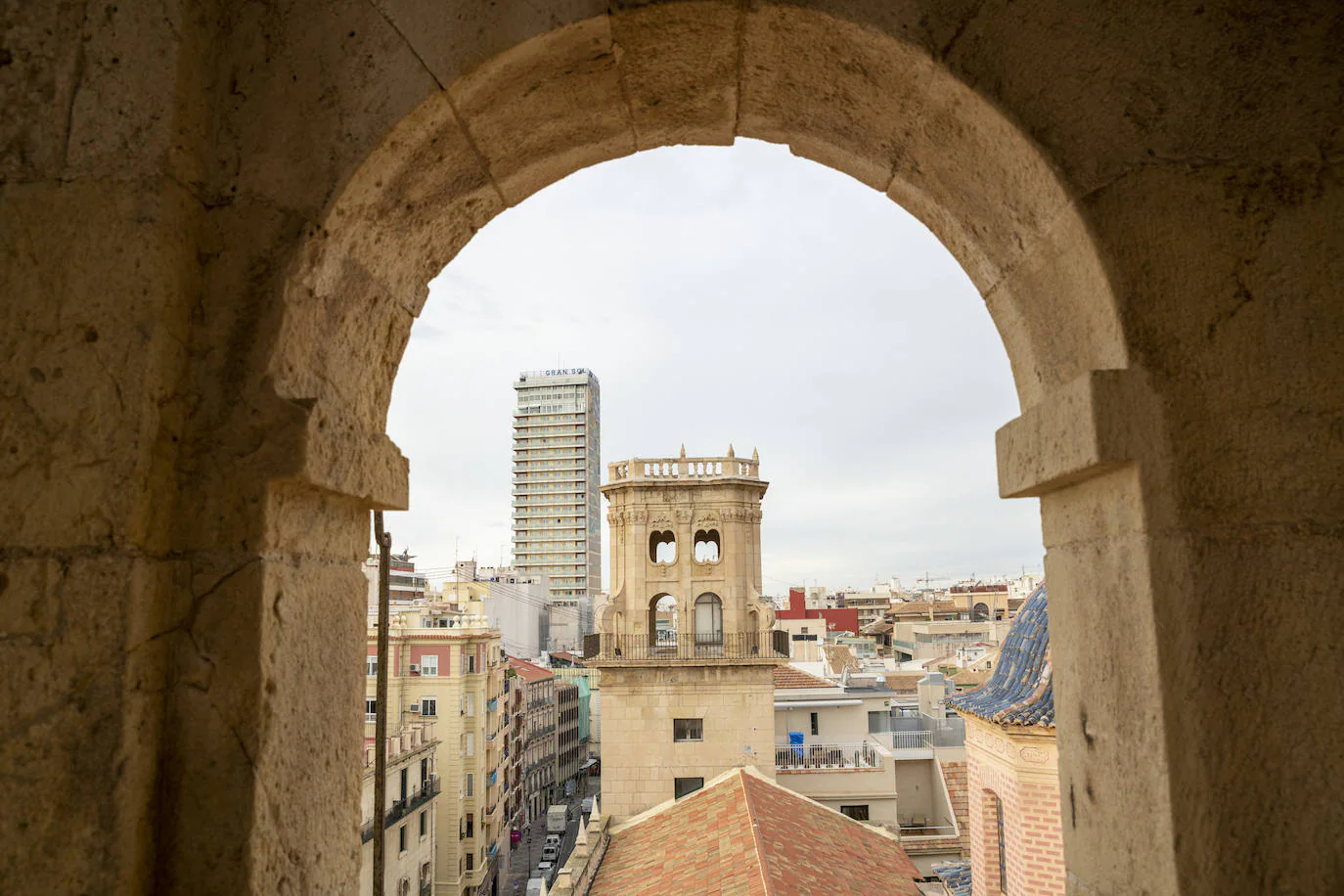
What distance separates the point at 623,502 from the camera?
2145 cm

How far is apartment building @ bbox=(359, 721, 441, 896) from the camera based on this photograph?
20422 mm

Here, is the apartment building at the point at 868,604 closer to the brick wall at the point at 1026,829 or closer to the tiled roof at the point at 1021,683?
the tiled roof at the point at 1021,683

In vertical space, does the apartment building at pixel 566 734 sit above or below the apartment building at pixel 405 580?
below

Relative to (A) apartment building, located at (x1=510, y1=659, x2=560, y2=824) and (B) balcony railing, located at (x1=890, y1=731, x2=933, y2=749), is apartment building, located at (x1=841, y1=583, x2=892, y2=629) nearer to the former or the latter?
(A) apartment building, located at (x1=510, y1=659, x2=560, y2=824)

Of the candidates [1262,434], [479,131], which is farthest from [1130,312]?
[479,131]

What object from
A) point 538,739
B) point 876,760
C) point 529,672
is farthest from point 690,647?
point 538,739

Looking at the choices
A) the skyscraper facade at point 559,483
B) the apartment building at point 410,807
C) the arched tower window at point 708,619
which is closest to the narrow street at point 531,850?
the apartment building at point 410,807

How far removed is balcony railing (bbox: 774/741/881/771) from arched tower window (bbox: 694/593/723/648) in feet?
12.1

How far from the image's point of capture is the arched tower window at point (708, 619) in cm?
2133

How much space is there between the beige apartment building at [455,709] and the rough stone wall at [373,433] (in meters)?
25.7

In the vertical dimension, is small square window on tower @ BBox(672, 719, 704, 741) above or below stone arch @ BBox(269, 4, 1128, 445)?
below

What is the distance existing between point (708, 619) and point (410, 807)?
8904mm

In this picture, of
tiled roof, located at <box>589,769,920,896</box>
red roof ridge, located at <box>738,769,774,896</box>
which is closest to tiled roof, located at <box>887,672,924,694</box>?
tiled roof, located at <box>589,769,920,896</box>

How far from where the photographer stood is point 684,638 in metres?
20.7
